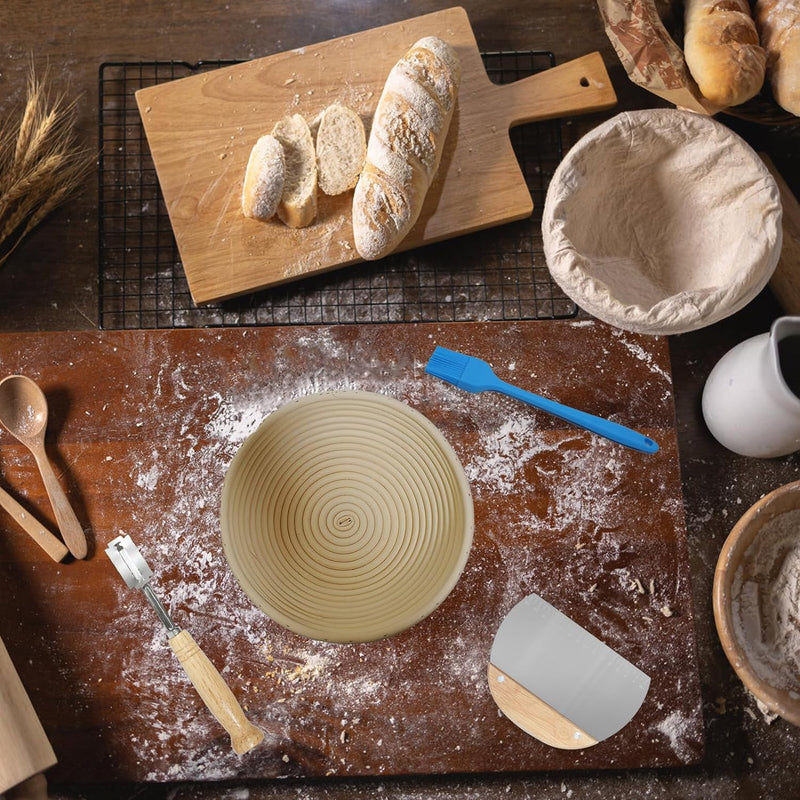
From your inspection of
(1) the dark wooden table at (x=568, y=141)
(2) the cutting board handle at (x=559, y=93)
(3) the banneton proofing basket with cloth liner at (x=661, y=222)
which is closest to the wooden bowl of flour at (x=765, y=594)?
(1) the dark wooden table at (x=568, y=141)

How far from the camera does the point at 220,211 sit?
121 cm

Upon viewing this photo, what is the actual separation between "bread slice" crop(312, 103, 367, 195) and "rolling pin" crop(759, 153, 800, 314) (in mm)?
663

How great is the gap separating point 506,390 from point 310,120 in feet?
1.75

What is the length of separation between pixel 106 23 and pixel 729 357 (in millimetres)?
1144

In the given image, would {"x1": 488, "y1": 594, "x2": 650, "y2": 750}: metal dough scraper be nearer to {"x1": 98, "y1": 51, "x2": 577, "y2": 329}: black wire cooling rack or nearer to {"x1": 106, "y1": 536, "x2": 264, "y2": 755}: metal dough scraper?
{"x1": 106, "y1": 536, "x2": 264, "y2": 755}: metal dough scraper

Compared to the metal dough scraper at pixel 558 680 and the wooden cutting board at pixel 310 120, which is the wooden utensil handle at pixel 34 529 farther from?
the metal dough scraper at pixel 558 680

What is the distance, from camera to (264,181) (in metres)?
1.15

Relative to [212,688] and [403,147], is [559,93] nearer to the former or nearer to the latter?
[403,147]

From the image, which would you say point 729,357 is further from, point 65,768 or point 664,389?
point 65,768

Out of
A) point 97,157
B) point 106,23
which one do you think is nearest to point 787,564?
point 97,157

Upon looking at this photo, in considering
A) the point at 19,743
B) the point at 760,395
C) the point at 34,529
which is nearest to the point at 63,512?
→ the point at 34,529

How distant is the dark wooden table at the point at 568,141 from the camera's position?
1139mm

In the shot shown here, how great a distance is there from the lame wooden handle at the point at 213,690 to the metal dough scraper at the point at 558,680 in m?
0.33

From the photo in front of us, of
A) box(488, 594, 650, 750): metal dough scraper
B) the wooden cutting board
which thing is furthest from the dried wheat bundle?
box(488, 594, 650, 750): metal dough scraper
